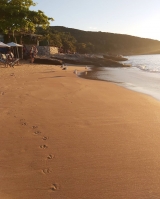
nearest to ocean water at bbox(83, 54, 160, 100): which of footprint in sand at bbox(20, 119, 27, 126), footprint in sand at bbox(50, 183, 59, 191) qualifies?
footprint in sand at bbox(20, 119, 27, 126)

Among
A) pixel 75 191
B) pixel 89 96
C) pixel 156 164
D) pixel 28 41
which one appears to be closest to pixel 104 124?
pixel 156 164

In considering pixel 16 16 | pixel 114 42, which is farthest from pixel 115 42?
pixel 16 16

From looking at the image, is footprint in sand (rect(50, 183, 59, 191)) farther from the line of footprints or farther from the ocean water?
the ocean water

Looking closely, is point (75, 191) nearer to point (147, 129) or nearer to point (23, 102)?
point (147, 129)

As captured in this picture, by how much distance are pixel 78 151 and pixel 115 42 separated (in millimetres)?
155833

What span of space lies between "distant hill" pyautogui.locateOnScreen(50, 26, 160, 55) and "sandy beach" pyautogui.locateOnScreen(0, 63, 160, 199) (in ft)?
395

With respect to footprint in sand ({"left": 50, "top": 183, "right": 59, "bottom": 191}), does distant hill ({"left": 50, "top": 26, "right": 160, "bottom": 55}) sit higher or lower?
lower

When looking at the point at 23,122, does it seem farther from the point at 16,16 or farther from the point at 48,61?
the point at 48,61

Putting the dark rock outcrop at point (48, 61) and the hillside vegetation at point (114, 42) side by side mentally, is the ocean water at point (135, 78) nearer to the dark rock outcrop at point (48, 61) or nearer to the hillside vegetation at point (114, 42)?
the dark rock outcrop at point (48, 61)

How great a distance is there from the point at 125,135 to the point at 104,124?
70 cm

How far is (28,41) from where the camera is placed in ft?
110

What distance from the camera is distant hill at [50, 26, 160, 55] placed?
134 metres

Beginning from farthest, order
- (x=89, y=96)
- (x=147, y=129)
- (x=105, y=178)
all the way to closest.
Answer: (x=89, y=96), (x=147, y=129), (x=105, y=178)

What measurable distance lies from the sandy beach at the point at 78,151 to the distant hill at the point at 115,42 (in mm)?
120422
